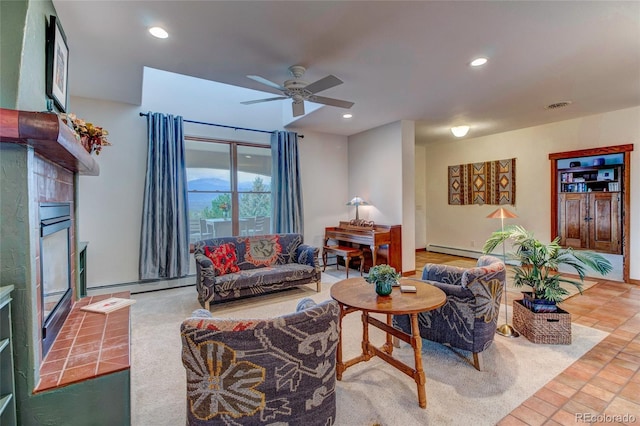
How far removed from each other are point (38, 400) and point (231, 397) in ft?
3.37

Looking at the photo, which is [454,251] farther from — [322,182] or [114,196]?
[114,196]

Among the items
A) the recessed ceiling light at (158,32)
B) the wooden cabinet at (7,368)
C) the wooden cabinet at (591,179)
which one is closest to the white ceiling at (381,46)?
the recessed ceiling light at (158,32)

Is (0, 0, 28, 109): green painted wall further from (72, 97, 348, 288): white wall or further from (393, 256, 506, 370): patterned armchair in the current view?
(72, 97, 348, 288): white wall

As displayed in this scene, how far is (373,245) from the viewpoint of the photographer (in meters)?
4.94

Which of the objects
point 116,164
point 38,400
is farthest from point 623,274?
point 116,164

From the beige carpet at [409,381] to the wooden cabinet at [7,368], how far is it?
0.66 meters

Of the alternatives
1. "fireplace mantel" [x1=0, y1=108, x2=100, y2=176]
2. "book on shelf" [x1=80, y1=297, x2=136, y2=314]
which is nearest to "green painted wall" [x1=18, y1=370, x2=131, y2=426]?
"book on shelf" [x1=80, y1=297, x2=136, y2=314]

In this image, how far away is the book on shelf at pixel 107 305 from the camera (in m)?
2.48

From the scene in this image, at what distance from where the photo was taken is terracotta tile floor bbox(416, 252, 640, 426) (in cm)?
183

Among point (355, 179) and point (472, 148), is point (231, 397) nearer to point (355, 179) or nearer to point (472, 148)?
point (355, 179)

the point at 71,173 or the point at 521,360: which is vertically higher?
the point at 71,173

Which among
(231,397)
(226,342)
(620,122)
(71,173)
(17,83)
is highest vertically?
(620,122)

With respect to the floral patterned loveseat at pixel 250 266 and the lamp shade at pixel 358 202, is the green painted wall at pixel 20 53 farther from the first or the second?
the lamp shade at pixel 358 202

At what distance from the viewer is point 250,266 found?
169 inches
